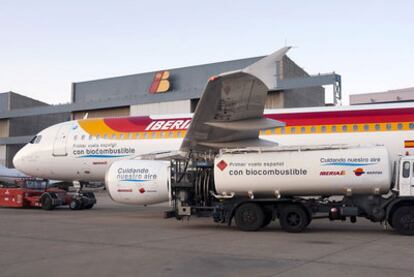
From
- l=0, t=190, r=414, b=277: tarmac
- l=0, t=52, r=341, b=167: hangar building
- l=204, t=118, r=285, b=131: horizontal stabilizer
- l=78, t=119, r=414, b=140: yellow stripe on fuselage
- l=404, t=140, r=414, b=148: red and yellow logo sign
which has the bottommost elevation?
l=0, t=190, r=414, b=277: tarmac

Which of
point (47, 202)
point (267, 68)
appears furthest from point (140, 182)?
point (47, 202)

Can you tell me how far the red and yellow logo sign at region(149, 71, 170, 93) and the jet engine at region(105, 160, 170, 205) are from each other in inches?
1245

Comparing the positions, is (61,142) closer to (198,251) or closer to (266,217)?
(266,217)

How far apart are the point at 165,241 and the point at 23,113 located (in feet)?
162

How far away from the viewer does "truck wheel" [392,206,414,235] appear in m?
11.9

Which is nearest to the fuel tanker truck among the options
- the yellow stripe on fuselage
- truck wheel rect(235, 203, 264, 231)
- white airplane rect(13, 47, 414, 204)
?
truck wheel rect(235, 203, 264, 231)

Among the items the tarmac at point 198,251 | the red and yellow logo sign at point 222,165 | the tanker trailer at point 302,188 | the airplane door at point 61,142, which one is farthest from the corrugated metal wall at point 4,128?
the red and yellow logo sign at point 222,165

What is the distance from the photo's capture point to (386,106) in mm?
16672

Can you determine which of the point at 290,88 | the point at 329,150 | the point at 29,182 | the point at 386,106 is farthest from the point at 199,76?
the point at 329,150

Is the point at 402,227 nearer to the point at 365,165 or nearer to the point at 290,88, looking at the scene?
the point at 365,165

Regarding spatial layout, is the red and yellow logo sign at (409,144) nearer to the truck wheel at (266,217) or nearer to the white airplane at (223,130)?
the white airplane at (223,130)

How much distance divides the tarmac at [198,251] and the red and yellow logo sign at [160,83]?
3233 centimetres

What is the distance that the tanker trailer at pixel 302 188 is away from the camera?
12.1 metres

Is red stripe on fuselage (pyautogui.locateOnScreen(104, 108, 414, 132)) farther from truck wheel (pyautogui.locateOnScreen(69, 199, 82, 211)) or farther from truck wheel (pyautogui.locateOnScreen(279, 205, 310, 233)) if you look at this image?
truck wheel (pyautogui.locateOnScreen(69, 199, 82, 211))
